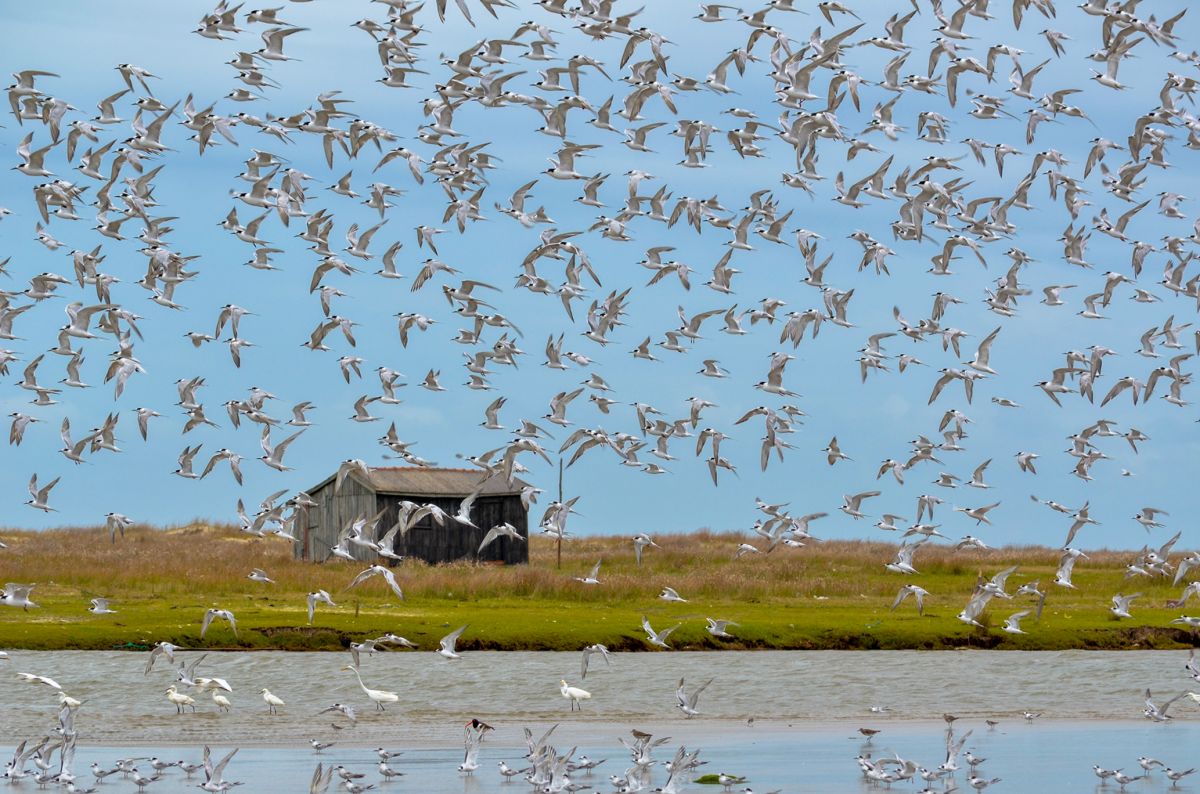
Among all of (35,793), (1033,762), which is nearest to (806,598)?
(1033,762)

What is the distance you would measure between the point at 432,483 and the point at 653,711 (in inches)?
1331

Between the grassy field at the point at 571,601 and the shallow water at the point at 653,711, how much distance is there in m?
1.11

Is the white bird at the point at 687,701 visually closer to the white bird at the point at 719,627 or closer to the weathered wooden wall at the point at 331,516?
the white bird at the point at 719,627

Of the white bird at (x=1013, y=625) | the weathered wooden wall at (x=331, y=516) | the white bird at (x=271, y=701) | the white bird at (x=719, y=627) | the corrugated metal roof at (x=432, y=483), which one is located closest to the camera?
the white bird at (x=271, y=701)

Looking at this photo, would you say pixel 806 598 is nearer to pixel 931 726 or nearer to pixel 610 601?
pixel 610 601

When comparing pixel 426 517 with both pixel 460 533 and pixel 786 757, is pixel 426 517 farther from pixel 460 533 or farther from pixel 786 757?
pixel 786 757

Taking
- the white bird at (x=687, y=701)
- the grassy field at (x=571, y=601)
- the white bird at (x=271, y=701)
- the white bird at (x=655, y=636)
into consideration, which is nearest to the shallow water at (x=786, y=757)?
the white bird at (x=687, y=701)

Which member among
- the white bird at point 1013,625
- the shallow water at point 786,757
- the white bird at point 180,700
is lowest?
the white bird at point 180,700

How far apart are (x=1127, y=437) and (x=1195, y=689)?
27.2 feet

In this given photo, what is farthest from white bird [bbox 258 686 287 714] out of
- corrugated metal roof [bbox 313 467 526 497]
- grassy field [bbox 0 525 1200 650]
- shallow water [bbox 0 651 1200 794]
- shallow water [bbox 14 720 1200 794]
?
corrugated metal roof [bbox 313 467 526 497]

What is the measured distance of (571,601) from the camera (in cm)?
4734

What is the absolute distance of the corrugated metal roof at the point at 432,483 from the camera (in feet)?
207

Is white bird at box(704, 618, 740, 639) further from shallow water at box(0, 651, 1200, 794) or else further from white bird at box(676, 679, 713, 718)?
white bird at box(676, 679, 713, 718)

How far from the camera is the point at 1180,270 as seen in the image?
128 feet
